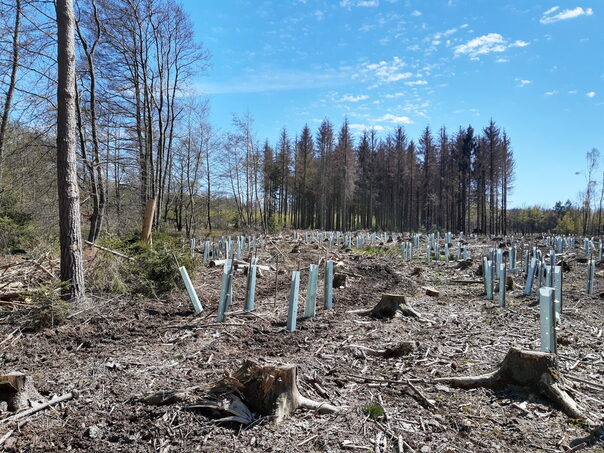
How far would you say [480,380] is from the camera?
3445mm

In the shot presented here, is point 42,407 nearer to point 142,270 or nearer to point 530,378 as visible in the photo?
point 530,378

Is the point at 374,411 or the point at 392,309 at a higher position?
the point at 392,309

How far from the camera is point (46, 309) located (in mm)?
5141

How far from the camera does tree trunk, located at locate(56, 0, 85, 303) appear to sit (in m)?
6.12

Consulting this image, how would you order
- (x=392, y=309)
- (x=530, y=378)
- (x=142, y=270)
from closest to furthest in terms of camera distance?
(x=530, y=378) < (x=392, y=309) < (x=142, y=270)

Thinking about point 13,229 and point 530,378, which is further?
point 13,229

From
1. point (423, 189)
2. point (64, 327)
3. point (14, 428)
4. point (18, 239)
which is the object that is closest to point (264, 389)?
point (14, 428)

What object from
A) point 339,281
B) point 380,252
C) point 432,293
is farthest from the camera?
point 380,252

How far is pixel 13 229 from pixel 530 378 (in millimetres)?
13524

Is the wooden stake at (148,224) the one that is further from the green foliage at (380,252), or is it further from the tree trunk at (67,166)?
the green foliage at (380,252)

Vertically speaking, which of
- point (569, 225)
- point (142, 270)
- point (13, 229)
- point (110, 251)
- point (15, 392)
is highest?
point (569, 225)

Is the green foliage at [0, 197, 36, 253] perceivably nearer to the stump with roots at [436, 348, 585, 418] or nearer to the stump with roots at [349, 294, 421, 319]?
the stump with roots at [349, 294, 421, 319]

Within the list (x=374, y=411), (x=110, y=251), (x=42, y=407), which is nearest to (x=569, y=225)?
(x=110, y=251)

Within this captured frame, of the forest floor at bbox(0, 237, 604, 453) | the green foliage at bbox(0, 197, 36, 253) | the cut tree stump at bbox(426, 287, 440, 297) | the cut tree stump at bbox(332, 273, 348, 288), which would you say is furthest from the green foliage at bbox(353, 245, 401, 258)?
the green foliage at bbox(0, 197, 36, 253)
